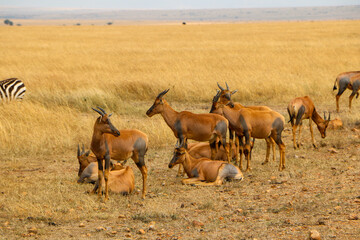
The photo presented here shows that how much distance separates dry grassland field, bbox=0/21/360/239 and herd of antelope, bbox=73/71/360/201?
0.28m

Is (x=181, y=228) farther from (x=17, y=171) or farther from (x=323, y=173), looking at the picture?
(x=17, y=171)

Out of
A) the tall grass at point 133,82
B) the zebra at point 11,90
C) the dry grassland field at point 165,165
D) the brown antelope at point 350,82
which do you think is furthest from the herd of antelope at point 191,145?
the zebra at point 11,90

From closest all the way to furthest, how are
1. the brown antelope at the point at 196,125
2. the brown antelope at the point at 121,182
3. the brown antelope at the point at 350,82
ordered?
the brown antelope at the point at 121,182 < the brown antelope at the point at 196,125 < the brown antelope at the point at 350,82

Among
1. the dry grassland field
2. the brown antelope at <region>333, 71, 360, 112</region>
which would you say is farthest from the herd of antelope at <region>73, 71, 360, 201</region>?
the brown antelope at <region>333, 71, 360, 112</region>

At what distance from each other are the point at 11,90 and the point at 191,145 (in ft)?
28.4

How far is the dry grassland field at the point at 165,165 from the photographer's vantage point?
7.44 metres

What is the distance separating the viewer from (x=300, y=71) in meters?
24.2

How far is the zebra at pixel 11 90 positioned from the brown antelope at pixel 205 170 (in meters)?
9.33

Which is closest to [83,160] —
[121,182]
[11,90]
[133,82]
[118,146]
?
[121,182]

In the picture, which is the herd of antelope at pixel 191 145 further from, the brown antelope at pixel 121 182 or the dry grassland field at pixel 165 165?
the dry grassland field at pixel 165 165

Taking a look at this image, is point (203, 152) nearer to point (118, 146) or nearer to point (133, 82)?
point (118, 146)

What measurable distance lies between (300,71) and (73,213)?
58.6 ft

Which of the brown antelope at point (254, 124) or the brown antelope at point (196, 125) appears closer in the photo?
the brown antelope at point (196, 125)

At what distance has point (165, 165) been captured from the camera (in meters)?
11.5
